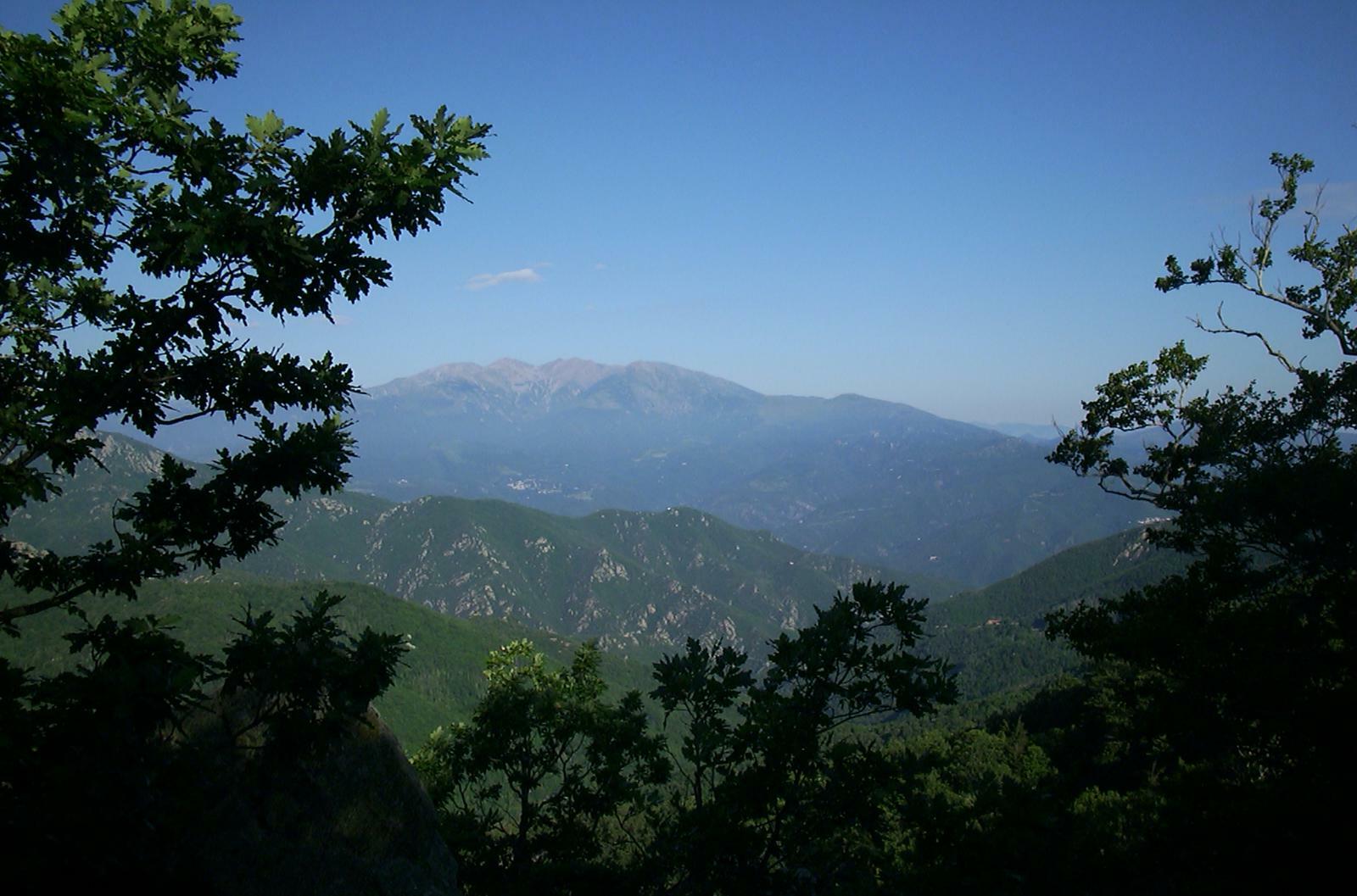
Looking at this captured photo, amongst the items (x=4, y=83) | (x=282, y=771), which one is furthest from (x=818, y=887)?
(x=4, y=83)

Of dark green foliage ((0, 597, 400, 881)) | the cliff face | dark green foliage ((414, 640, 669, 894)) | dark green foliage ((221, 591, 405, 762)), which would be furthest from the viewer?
dark green foliage ((414, 640, 669, 894))

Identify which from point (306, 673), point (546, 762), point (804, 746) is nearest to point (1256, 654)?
point (804, 746)

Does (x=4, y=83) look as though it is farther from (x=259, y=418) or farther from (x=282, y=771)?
(x=282, y=771)

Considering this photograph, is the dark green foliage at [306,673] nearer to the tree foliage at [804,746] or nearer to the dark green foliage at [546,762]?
the tree foliage at [804,746]

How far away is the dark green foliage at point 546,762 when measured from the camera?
53.0 feet

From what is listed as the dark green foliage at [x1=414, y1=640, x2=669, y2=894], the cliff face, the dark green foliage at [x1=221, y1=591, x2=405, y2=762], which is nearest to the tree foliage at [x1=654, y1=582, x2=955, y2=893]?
the cliff face

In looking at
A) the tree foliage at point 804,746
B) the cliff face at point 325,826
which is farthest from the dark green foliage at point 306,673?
the tree foliage at point 804,746

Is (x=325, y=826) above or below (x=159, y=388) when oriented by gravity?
below

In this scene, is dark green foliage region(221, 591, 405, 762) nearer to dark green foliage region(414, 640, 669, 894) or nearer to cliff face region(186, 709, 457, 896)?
cliff face region(186, 709, 457, 896)

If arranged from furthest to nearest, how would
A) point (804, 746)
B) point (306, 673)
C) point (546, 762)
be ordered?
1. point (546, 762)
2. point (804, 746)
3. point (306, 673)

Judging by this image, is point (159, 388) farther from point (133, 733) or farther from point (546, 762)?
point (546, 762)

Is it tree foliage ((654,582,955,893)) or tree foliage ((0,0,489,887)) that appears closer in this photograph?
tree foliage ((0,0,489,887))

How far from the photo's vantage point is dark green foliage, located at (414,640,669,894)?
1616 centimetres

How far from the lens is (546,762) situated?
18141 mm
